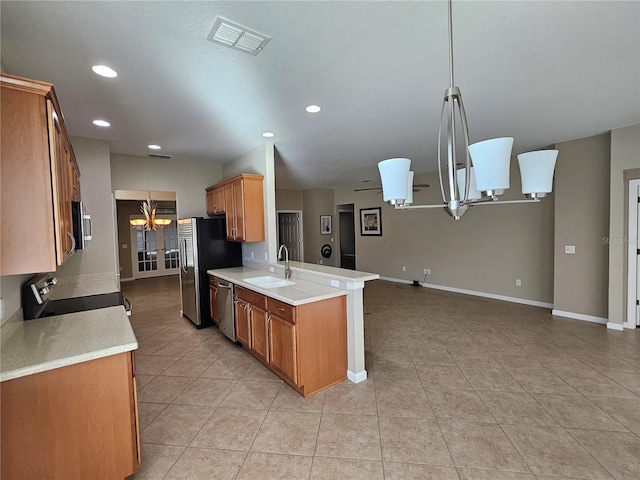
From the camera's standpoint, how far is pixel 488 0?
1.58 metres

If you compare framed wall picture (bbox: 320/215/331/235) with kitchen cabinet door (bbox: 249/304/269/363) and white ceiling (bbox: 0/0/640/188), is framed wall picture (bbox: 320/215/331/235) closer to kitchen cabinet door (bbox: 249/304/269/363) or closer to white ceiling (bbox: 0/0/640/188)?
white ceiling (bbox: 0/0/640/188)

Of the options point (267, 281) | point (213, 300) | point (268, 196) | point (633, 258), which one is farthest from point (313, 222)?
point (633, 258)

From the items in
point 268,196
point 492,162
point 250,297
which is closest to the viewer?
point 492,162

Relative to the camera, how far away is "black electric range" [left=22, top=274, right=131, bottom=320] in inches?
82.4

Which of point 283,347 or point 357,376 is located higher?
point 283,347

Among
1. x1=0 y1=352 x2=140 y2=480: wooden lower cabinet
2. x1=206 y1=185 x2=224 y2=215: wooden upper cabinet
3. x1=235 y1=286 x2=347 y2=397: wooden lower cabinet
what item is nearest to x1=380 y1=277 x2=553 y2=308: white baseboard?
x1=235 y1=286 x2=347 y2=397: wooden lower cabinet

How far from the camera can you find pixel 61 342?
5.40 feet

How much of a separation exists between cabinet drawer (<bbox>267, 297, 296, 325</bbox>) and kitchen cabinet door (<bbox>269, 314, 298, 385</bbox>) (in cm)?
4

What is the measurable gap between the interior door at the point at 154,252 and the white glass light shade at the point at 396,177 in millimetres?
9648

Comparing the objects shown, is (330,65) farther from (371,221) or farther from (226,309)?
(371,221)

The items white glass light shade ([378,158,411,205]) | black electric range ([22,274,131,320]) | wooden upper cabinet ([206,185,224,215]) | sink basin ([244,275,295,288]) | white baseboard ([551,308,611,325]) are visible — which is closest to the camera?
white glass light shade ([378,158,411,205])

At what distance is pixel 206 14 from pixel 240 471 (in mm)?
2629

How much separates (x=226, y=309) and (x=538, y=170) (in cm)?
345

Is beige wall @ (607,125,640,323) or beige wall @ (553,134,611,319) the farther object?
beige wall @ (553,134,611,319)
